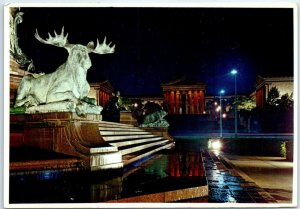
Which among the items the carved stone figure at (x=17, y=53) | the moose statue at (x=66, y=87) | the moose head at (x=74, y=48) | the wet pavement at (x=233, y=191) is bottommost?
the wet pavement at (x=233, y=191)

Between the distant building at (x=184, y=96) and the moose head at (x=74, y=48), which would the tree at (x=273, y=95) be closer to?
the distant building at (x=184, y=96)

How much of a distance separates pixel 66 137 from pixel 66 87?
97 cm

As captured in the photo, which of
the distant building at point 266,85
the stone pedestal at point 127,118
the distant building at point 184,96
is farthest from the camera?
the distant building at point 184,96

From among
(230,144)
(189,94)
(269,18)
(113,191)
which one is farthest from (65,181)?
(189,94)

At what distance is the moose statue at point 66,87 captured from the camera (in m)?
6.03

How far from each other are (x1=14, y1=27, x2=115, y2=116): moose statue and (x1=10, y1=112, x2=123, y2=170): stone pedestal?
0.61 feet

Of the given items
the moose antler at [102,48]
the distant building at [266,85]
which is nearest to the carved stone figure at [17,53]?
the moose antler at [102,48]

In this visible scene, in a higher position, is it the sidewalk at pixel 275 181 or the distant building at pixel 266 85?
the distant building at pixel 266 85

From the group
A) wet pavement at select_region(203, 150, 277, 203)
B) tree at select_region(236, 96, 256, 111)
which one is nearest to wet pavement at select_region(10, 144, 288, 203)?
wet pavement at select_region(203, 150, 277, 203)

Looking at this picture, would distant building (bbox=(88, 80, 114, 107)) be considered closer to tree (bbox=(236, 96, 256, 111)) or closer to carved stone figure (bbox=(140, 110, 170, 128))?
carved stone figure (bbox=(140, 110, 170, 128))

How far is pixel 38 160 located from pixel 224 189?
3303 mm

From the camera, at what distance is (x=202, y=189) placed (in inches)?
200

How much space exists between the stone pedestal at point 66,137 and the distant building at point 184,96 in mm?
47367

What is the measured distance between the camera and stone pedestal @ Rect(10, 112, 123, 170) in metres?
5.59
